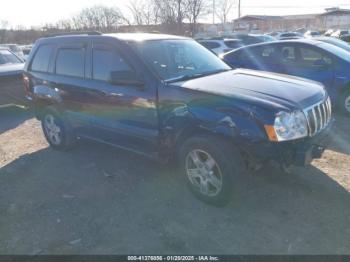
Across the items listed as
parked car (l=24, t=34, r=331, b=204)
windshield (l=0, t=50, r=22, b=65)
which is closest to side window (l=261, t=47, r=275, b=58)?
parked car (l=24, t=34, r=331, b=204)

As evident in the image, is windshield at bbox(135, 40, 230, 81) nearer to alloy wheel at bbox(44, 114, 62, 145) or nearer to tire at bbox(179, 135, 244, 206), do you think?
tire at bbox(179, 135, 244, 206)

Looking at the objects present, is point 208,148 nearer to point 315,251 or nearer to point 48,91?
point 315,251

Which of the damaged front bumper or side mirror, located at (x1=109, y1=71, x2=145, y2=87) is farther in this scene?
side mirror, located at (x1=109, y1=71, x2=145, y2=87)

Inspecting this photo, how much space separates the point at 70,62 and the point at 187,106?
7.80 ft

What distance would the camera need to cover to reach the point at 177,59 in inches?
169

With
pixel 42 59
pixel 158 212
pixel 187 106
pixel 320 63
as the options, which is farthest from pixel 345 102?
pixel 42 59

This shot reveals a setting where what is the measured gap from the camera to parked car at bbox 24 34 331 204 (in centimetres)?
318

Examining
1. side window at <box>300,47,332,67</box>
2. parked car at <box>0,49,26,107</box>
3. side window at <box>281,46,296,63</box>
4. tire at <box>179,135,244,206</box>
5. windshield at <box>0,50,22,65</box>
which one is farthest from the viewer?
windshield at <box>0,50,22,65</box>

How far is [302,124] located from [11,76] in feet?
25.8

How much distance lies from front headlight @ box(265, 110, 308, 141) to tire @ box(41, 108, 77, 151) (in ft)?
11.3

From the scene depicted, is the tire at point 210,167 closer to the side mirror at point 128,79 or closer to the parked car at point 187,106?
the parked car at point 187,106

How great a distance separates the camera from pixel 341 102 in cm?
674

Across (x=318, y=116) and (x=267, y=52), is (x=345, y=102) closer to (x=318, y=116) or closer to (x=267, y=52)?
(x=267, y=52)

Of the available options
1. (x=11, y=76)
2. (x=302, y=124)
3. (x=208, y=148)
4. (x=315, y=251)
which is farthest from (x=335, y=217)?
(x=11, y=76)
